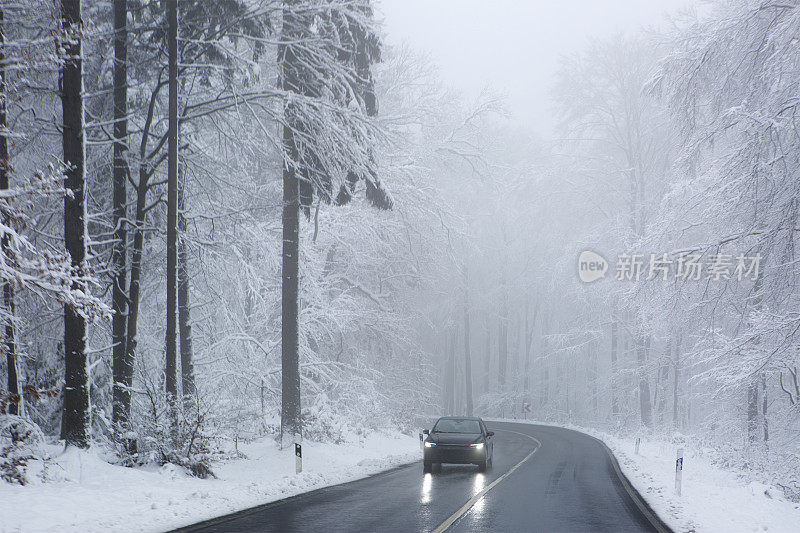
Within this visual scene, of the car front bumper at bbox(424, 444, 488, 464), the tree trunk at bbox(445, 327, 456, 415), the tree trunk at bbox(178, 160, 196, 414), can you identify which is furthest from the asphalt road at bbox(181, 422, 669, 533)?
the tree trunk at bbox(445, 327, 456, 415)

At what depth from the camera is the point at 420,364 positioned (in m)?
42.6

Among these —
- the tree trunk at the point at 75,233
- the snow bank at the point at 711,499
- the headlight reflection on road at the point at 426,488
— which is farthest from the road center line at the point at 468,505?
the tree trunk at the point at 75,233

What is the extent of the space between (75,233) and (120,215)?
4.07 metres

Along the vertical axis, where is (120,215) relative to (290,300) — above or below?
above

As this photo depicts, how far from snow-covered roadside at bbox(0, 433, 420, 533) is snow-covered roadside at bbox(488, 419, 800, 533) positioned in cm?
671

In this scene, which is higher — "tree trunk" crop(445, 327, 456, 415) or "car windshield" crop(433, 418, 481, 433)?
"car windshield" crop(433, 418, 481, 433)

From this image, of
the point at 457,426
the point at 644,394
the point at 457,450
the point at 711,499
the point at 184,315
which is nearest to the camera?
the point at 711,499

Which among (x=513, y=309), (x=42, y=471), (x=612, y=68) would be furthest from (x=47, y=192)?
(x=513, y=309)

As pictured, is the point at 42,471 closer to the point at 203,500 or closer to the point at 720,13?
the point at 203,500

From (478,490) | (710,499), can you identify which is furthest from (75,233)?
(710,499)

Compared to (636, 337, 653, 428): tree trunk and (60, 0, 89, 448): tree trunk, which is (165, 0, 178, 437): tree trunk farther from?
(636, 337, 653, 428): tree trunk

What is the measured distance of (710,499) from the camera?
14031 millimetres

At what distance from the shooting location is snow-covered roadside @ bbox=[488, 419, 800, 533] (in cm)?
1134

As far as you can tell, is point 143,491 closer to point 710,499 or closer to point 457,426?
point 710,499
